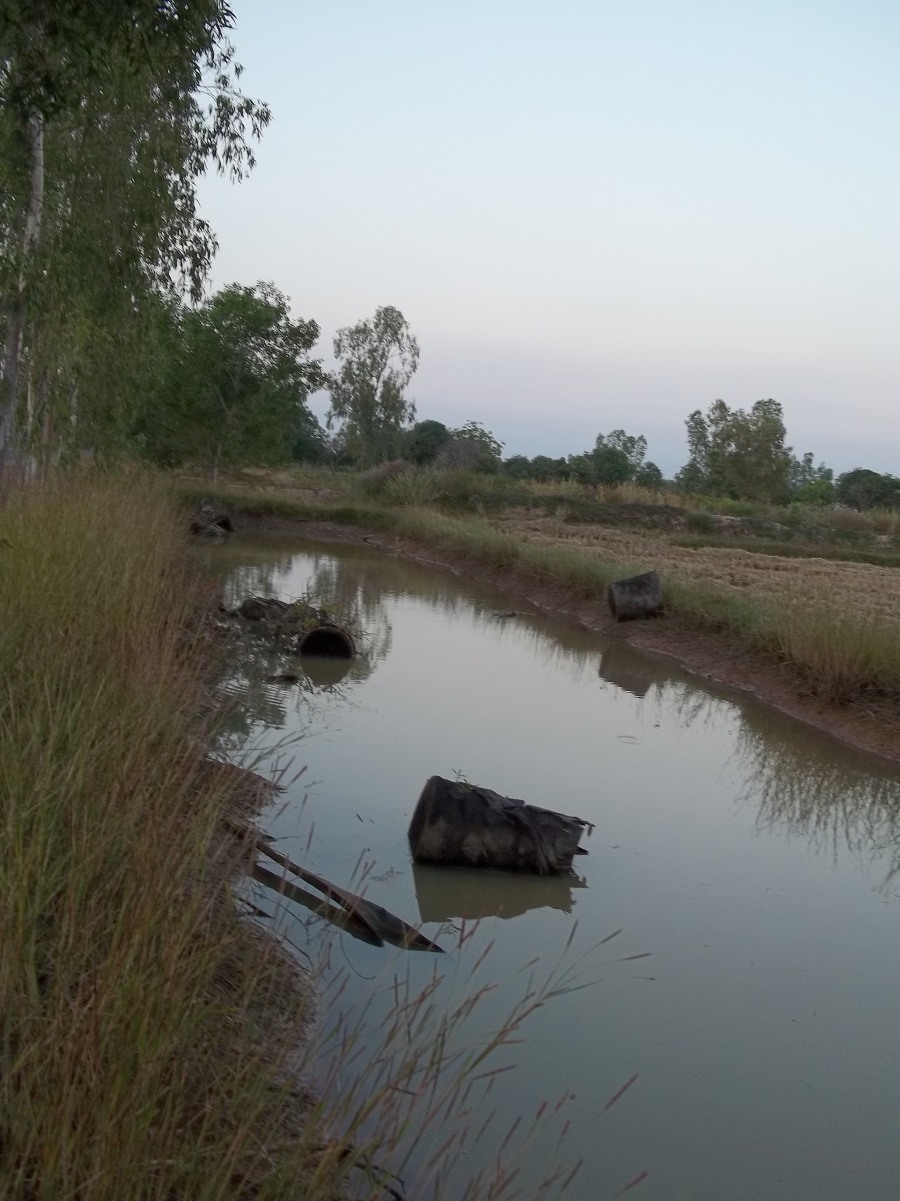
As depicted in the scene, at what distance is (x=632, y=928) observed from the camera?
5.53 meters

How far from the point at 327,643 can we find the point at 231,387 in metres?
23.7

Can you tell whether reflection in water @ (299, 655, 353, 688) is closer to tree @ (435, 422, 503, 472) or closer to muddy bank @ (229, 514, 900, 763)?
muddy bank @ (229, 514, 900, 763)

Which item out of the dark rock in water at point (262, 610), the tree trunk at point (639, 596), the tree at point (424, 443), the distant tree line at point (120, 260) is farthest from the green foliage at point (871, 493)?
the dark rock in water at point (262, 610)

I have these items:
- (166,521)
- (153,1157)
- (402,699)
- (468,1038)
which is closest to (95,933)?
(153,1157)

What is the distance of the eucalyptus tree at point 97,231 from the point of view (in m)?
11.5

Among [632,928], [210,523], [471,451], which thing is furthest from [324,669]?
[471,451]

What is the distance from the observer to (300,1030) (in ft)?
12.9

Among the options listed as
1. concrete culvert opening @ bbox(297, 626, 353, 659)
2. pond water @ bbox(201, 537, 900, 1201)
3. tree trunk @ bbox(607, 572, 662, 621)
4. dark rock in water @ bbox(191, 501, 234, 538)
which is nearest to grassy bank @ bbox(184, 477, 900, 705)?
tree trunk @ bbox(607, 572, 662, 621)

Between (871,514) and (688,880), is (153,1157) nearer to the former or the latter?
(688,880)

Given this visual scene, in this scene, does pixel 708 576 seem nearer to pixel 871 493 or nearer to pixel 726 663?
pixel 726 663

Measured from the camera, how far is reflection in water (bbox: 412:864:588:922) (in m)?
5.64

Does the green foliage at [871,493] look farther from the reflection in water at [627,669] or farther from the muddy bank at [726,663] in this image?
the reflection in water at [627,669]

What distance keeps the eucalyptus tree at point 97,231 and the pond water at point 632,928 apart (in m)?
4.01

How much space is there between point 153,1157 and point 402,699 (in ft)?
26.6
